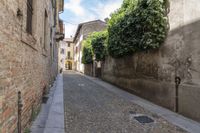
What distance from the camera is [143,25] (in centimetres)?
912

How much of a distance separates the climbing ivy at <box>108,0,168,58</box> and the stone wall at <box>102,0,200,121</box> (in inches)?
13.3

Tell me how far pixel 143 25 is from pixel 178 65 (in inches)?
91.6

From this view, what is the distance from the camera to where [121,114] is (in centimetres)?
711

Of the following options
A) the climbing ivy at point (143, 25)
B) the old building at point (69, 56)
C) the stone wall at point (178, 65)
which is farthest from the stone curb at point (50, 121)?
the old building at point (69, 56)

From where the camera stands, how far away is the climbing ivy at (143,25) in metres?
8.45

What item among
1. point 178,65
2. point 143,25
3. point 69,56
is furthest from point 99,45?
point 69,56

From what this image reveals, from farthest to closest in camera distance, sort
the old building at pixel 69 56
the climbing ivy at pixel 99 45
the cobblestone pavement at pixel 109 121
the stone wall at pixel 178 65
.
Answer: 1. the old building at pixel 69 56
2. the climbing ivy at pixel 99 45
3. the stone wall at pixel 178 65
4. the cobblestone pavement at pixel 109 121

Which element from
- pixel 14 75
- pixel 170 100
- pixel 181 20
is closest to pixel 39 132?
pixel 14 75

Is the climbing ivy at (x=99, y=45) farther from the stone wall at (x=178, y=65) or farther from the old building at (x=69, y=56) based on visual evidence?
the old building at (x=69, y=56)

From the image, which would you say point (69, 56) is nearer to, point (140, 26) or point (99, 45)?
point (99, 45)

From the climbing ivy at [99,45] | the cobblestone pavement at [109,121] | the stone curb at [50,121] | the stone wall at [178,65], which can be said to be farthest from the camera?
the climbing ivy at [99,45]

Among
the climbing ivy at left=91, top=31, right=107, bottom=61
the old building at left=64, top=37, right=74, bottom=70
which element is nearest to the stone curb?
the climbing ivy at left=91, top=31, right=107, bottom=61

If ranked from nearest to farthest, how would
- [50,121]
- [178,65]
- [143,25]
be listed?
[50,121] → [178,65] → [143,25]

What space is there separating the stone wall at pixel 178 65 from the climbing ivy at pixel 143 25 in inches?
13.3
